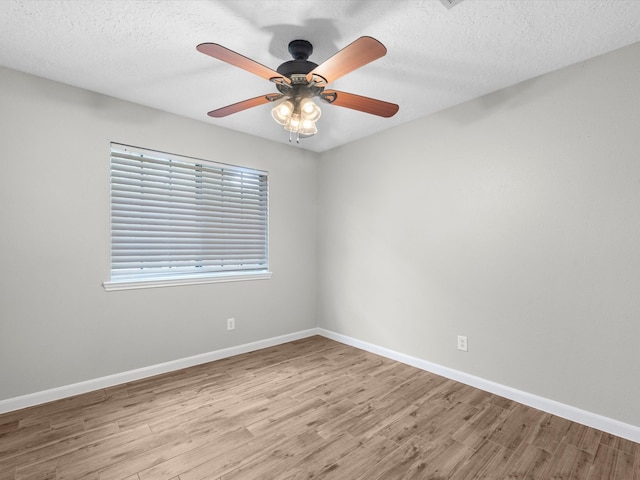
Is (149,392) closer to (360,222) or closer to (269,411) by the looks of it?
(269,411)

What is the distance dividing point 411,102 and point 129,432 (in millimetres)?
3293

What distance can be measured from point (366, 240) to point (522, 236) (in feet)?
5.16

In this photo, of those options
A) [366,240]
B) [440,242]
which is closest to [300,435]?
[440,242]

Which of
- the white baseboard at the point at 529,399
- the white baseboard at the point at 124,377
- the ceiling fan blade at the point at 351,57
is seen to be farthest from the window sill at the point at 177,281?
the ceiling fan blade at the point at 351,57

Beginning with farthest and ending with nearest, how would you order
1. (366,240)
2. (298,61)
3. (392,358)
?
(366,240) < (392,358) < (298,61)

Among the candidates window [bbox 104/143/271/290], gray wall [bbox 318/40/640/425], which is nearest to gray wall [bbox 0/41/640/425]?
gray wall [bbox 318/40/640/425]

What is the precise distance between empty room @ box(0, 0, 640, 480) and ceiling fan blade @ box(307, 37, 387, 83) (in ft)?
0.05

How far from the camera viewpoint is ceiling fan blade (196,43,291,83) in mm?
1431

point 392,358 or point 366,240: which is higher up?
point 366,240

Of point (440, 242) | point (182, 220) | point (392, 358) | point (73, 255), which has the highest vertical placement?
point (182, 220)

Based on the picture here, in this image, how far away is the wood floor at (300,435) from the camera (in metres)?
1.69

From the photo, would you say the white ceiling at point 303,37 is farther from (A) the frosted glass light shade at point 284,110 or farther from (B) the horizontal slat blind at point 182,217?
(B) the horizontal slat blind at point 182,217

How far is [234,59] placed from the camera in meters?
1.55

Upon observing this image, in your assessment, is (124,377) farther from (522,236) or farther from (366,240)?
(522,236)
